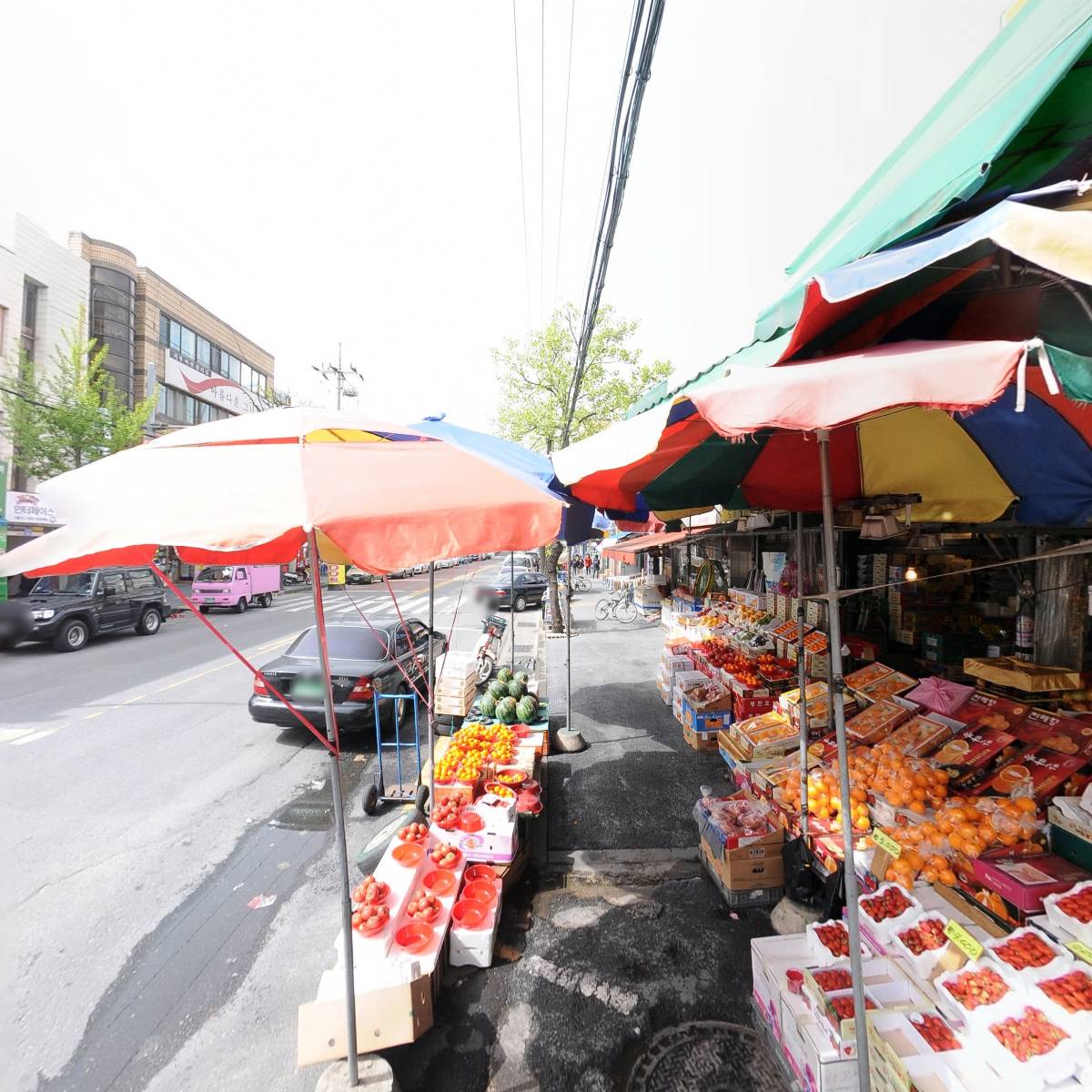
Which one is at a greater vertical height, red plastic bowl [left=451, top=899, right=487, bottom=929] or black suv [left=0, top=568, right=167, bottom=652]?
black suv [left=0, top=568, right=167, bottom=652]

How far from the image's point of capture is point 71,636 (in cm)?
1245

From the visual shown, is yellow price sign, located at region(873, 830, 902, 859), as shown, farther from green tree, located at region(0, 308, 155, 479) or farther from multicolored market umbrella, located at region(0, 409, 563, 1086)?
green tree, located at region(0, 308, 155, 479)

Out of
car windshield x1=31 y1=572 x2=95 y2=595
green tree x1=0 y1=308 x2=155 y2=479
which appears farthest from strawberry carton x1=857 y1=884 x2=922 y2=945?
green tree x1=0 y1=308 x2=155 y2=479

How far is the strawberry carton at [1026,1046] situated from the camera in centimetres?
190

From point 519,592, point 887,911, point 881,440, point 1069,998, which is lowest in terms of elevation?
point 887,911

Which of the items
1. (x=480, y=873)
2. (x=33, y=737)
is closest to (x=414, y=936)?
(x=480, y=873)

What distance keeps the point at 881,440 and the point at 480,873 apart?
434 centimetres

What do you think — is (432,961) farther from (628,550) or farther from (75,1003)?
(628,550)

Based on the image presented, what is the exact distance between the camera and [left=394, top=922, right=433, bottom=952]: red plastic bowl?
119 inches

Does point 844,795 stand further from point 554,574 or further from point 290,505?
point 554,574

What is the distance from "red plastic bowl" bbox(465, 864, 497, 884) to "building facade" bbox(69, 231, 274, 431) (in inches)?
1115

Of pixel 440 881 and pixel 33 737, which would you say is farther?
pixel 33 737

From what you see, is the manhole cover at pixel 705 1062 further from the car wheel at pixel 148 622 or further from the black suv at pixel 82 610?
the car wheel at pixel 148 622

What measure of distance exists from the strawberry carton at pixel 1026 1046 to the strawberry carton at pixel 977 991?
21 mm
